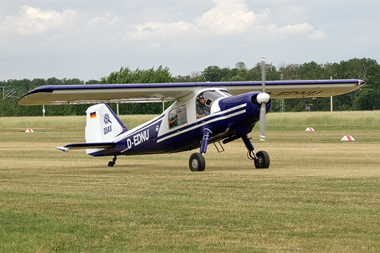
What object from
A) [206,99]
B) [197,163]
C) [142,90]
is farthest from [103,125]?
[197,163]

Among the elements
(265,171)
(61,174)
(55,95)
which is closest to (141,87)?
(55,95)

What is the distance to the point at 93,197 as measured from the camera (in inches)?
Result: 411

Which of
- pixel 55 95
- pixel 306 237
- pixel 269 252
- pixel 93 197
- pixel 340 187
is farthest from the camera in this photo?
pixel 55 95

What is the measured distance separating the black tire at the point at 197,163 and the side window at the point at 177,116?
1731 millimetres

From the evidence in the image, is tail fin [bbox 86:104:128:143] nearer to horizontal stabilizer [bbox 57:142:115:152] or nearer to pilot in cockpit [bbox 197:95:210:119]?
horizontal stabilizer [bbox 57:142:115:152]

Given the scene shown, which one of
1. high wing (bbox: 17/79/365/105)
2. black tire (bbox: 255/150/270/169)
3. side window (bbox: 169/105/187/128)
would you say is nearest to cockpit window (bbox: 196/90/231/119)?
high wing (bbox: 17/79/365/105)

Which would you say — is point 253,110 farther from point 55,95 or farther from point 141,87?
point 55,95

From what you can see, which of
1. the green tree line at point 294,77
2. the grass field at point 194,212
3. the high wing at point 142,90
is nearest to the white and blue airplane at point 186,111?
the high wing at point 142,90

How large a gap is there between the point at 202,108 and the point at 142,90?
2153 mm

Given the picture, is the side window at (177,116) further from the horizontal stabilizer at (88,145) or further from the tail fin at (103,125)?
the tail fin at (103,125)

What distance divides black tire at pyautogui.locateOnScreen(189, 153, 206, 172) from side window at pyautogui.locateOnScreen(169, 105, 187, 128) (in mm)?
1731

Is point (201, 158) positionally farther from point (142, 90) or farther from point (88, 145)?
point (88, 145)

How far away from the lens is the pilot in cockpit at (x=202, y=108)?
54.8ft

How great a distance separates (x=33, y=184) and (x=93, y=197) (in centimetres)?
315
